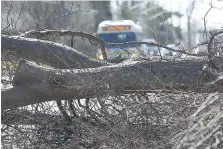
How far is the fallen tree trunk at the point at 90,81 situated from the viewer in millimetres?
5457

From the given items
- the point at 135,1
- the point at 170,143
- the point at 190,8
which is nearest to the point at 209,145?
the point at 170,143

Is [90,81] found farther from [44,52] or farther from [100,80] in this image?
[44,52]

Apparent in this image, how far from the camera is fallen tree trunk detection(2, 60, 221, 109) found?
546 cm

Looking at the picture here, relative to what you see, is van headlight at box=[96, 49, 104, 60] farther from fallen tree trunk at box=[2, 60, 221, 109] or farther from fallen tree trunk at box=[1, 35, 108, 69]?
fallen tree trunk at box=[2, 60, 221, 109]

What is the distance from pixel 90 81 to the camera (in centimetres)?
545

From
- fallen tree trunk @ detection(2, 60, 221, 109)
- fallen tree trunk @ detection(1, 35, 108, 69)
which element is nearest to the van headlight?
fallen tree trunk @ detection(1, 35, 108, 69)

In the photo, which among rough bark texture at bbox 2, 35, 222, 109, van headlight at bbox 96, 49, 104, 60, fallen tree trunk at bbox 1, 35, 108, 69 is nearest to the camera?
rough bark texture at bbox 2, 35, 222, 109

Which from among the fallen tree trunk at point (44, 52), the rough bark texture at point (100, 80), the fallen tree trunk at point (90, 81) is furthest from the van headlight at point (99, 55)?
the fallen tree trunk at point (90, 81)

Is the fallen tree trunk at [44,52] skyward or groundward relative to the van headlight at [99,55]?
skyward

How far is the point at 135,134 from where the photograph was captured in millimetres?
5164

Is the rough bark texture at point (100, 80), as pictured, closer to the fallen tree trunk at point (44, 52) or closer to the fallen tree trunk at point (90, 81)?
the fallen tree trunk at point (90, 81)

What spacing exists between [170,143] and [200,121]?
1.75 feet

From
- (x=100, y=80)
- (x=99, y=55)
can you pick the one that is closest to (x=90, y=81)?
(x=100, y=80)

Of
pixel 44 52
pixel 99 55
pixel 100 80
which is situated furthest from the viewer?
pixel 99 55
